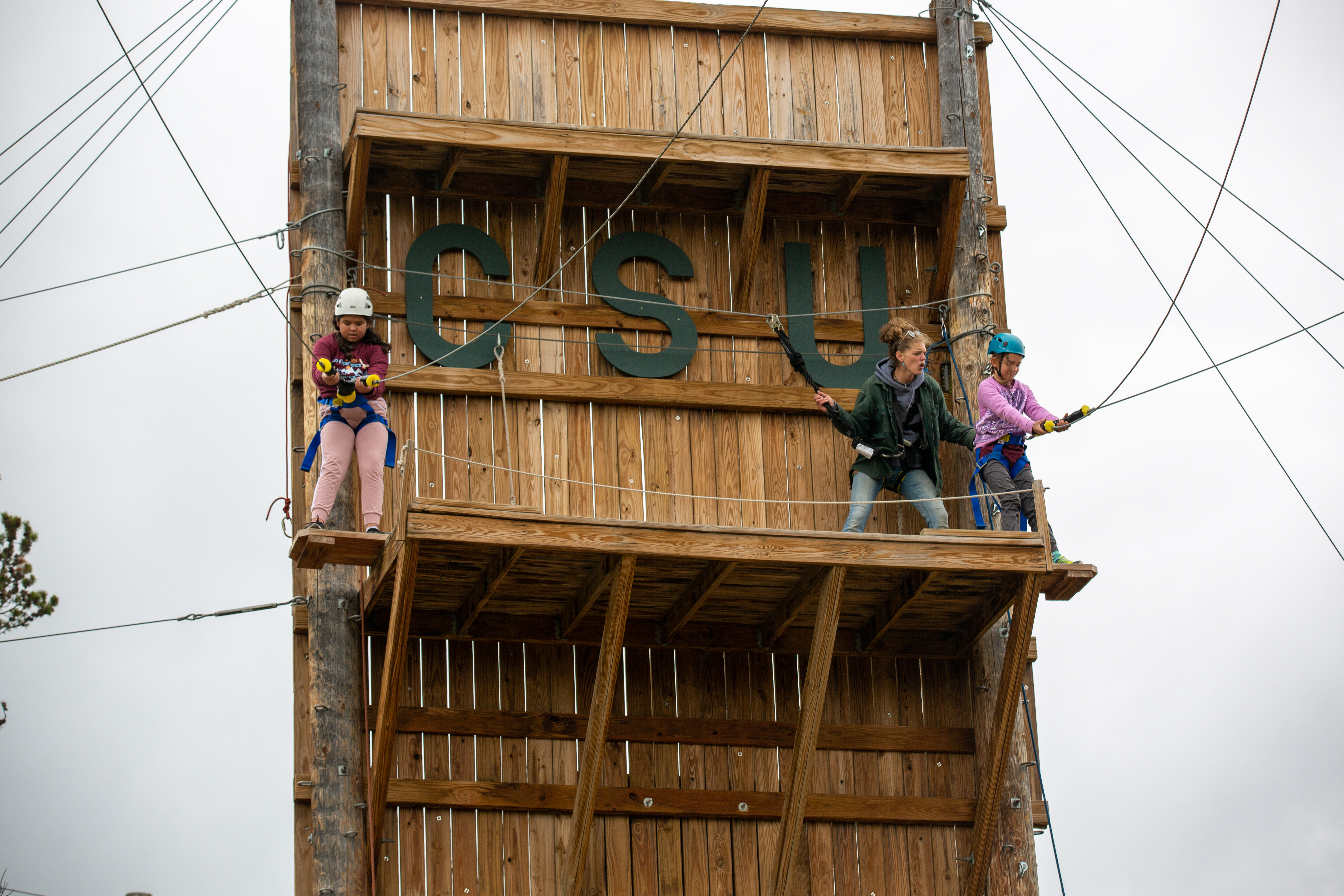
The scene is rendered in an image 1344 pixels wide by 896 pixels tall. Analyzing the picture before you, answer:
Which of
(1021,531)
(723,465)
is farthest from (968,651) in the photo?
(723,465)

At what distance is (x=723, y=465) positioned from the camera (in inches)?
494

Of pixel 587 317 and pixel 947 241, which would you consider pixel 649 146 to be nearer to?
pixel 587 317

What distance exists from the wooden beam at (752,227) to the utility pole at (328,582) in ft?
9.45

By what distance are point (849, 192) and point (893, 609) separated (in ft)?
10.5

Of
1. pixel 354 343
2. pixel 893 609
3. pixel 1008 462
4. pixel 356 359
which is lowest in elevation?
pixel 893 609

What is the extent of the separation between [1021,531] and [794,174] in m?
3.19

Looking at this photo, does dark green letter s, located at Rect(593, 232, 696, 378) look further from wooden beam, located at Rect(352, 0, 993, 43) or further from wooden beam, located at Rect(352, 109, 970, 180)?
wooden beam, located at Rect(352, 0, 993, 43)

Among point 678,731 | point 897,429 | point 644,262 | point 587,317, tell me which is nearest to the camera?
point 678,731

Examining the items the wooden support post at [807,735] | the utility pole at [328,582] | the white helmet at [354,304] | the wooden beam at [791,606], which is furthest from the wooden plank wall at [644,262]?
the wooden support post at [807,735]

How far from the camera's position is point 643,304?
12758 millimetres

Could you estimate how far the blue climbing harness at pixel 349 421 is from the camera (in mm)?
11156

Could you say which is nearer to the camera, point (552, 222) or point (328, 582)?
point (328, 582)

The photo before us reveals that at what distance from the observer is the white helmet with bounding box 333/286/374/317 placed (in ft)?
36.9

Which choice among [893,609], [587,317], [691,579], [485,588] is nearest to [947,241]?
[587,317]
